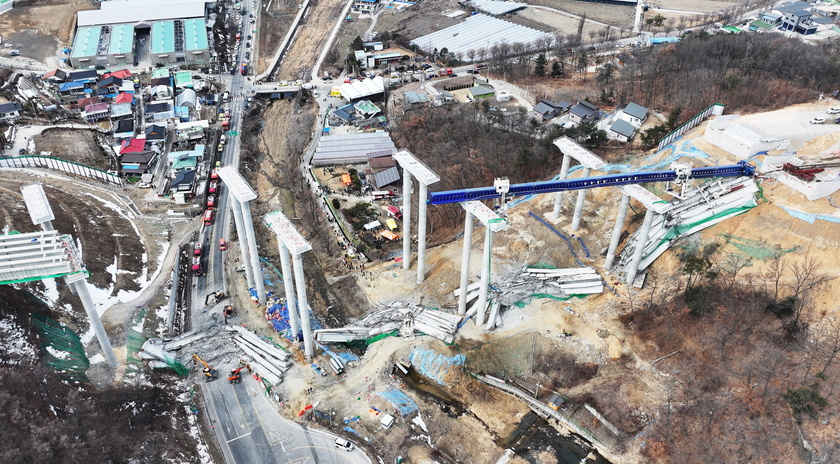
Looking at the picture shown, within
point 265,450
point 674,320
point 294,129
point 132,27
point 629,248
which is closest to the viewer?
point 265,450

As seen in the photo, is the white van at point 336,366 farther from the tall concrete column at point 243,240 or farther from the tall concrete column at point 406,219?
the tall concrete column at point 406,219

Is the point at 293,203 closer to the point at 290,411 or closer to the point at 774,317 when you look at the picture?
the point at 290,411

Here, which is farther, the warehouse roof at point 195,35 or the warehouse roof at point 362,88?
the warehouse roof at point 195,35

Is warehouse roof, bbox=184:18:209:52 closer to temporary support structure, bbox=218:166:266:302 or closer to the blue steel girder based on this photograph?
temporary support structure, bbox=218:166:266:302

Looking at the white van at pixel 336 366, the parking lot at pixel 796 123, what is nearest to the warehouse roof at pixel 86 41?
the white van at pixel 336 366

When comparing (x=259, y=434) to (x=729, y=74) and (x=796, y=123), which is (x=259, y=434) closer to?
(x=796, y=123)

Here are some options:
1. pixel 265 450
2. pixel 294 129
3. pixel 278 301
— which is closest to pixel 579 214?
pixel 278 301

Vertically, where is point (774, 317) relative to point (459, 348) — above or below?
above
